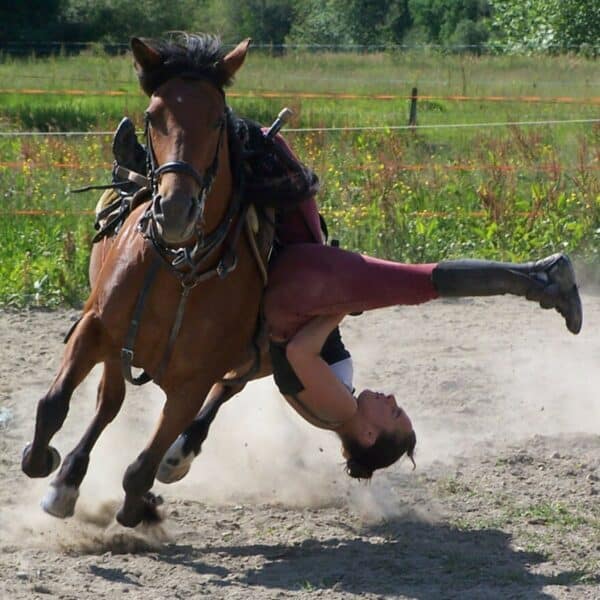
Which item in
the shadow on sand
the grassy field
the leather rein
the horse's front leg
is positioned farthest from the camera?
the grassy field

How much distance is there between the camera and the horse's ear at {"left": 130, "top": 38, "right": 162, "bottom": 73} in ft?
14.7

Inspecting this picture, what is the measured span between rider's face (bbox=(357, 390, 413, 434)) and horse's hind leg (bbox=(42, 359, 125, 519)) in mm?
980

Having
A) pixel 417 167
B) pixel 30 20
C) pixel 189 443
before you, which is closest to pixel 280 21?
pixel 30 20

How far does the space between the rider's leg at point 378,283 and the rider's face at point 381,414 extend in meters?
0.46

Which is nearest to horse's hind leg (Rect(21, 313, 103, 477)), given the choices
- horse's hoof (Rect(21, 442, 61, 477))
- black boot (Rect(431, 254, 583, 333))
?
horse's hoof (Rect(21, 442, 61, 477))

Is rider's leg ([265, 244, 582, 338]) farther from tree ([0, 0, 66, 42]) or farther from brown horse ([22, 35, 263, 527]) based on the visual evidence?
tree ([0, 0, 66, 42])

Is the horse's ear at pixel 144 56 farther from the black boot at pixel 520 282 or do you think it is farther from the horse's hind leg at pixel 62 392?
the black boot at pixel 520 282

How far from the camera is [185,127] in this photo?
4.35 meters

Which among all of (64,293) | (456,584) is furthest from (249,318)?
(64,293)

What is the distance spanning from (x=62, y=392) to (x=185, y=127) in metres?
1.11

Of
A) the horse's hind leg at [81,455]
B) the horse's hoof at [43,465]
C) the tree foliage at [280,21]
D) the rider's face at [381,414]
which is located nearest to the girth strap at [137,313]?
the horse's hind leg at [81,455]

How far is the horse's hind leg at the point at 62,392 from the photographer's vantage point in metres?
4.78

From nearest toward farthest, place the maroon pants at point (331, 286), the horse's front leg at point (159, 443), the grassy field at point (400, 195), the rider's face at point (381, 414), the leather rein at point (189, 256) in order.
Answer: the leather rein at point (189, 256), the horse's front leg at point (159, 443), the maroon pants at point (331, 286), the rider's face at point (381, 414), the grassy field at point (400, 195)

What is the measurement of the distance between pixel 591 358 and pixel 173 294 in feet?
12.4
